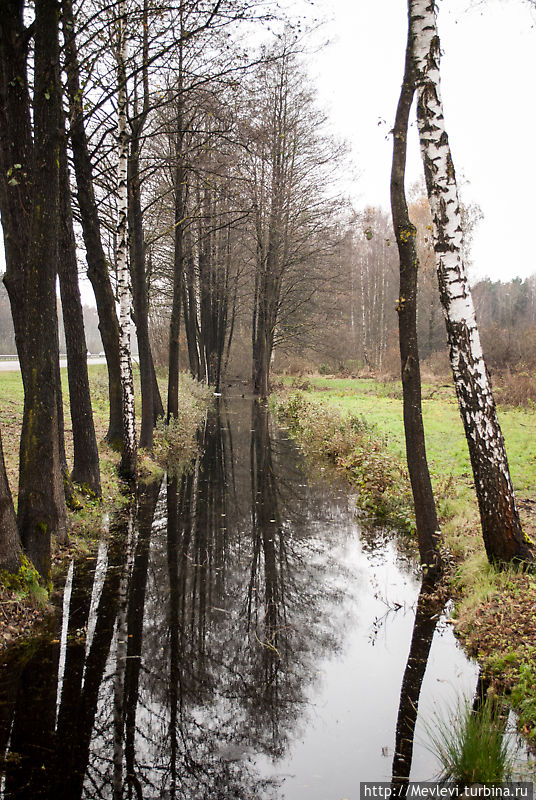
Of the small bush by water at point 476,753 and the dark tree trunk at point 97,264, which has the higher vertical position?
the dark tree trunk at point 97,264

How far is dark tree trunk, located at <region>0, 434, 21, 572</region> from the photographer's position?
4887 millimetres

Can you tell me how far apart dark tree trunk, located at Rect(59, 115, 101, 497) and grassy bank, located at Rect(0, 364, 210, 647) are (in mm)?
519

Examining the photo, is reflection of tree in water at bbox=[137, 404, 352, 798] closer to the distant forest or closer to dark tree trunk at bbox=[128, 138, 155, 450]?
dark tree trunk at bbox=[128, 138, 155, 450]

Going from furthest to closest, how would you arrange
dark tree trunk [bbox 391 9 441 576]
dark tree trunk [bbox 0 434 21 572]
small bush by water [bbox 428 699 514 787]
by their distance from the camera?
dark tree trunk [bbox 391 9 441 576]
dark tree trunk [bbox 0 434 21 572]
small bush by water [bbox 428 699 514 787]

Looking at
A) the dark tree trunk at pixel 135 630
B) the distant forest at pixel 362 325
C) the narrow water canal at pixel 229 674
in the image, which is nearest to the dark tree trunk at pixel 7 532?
the narrow water canal at pixel 229 674

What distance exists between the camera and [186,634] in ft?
16.7

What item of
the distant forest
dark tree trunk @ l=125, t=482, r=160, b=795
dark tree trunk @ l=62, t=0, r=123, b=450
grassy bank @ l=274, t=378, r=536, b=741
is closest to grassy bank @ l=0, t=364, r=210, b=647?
dark tree trunk @ l=125, t=482, r=160, b=795

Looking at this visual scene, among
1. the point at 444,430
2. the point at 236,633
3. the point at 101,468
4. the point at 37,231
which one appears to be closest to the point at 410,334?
the point at 236,633

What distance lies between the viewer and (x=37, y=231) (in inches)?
208

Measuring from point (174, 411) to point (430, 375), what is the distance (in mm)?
15779

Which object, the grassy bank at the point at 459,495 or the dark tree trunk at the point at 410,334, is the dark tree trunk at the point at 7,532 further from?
the grassy bank at the point at 459,495

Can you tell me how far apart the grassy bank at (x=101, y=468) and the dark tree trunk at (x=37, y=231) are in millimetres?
482

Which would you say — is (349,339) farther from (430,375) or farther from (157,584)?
(157,584)

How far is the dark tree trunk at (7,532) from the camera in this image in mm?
4887
